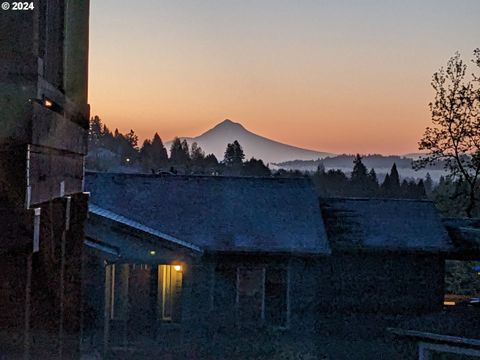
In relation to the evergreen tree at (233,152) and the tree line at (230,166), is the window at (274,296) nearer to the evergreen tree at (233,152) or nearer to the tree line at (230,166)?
the tree line at (230,166)

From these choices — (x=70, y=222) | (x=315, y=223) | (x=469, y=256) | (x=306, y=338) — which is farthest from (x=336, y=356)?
(x=70, y=222)

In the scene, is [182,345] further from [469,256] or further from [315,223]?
[469,256]

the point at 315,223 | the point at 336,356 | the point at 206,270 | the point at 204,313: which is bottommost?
the point at 336,356

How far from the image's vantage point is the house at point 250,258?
52.5 feet

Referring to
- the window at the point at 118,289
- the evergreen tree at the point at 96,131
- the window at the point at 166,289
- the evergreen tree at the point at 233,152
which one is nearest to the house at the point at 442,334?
the window at the point at 118,289

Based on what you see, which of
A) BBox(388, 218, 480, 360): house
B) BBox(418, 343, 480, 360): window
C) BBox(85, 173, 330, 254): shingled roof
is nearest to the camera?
BBox(418, 343, 480, 360): window

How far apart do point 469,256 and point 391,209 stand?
9.52 feet

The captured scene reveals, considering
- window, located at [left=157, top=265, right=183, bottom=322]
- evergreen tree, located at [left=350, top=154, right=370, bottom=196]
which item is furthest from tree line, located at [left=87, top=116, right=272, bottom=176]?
window, located at [left=157, top=265, right=183, bottom=322]

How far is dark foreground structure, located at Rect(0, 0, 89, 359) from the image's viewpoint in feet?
4.42

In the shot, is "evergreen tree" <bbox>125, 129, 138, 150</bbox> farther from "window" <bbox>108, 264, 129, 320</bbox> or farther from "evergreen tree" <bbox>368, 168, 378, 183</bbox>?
"window" <bbox>108, 264, 129, 320</bbox>

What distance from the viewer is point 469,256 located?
18953mm

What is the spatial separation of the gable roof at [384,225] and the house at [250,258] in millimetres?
34

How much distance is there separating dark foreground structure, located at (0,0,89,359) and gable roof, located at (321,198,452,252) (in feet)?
53.4

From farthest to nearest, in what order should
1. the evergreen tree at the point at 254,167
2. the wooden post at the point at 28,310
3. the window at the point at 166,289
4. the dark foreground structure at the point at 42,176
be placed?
the evergreen tree at the point at 254,167
the window at the point at 166,289
the wooden post at the point at 28,310
the dark foreground structure at the point at 42,176
